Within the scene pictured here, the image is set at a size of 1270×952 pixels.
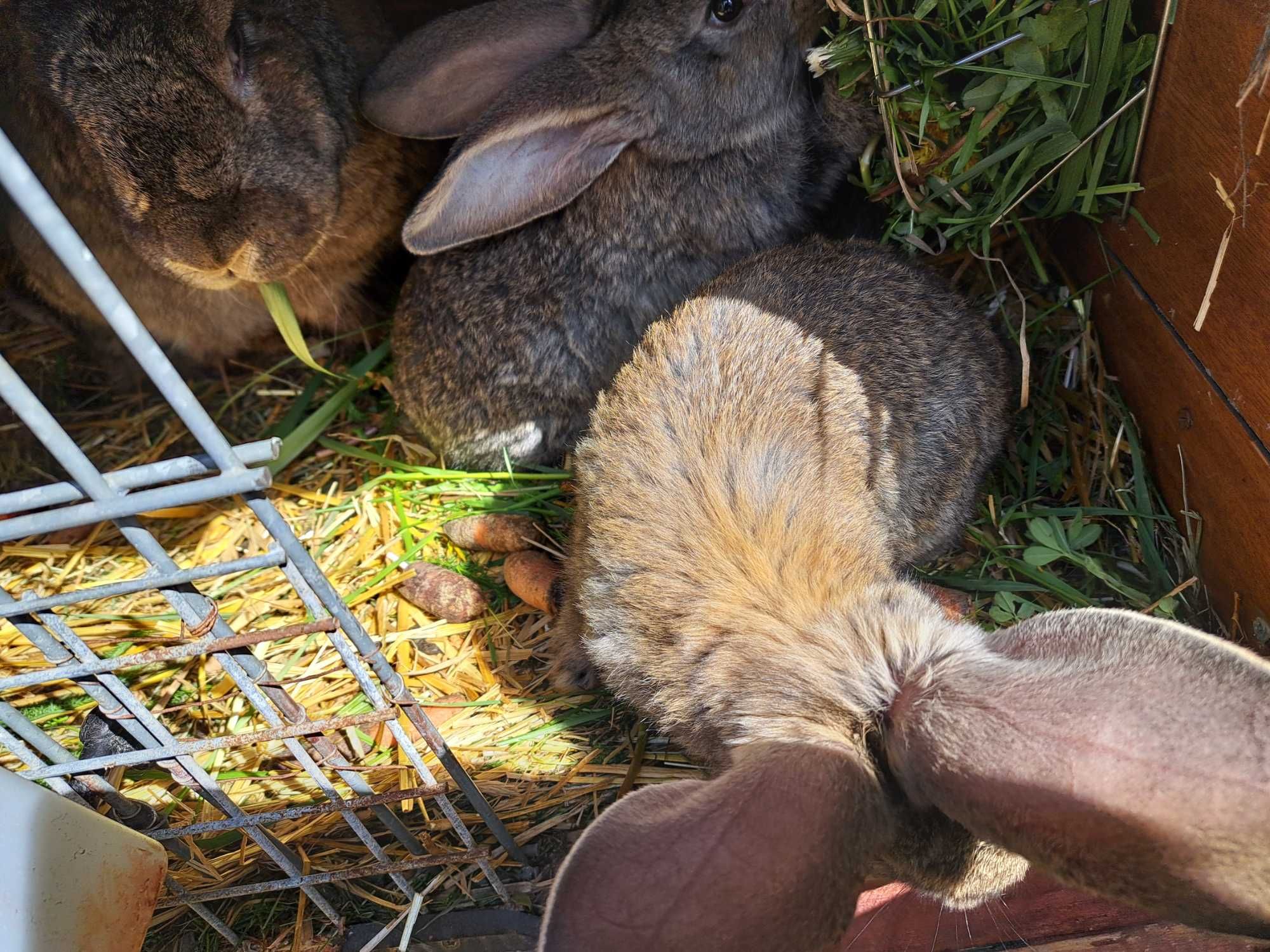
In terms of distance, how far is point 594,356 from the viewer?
3.13 m

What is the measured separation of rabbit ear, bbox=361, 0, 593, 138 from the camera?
3082mm

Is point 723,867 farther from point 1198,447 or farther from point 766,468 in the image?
point 1198,447

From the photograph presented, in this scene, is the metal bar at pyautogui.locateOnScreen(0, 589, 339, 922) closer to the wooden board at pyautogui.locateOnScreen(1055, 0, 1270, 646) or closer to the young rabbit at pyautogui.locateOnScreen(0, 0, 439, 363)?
the young rabbit at pyautogui.locateOnScreen(0, 0, 439, 363)

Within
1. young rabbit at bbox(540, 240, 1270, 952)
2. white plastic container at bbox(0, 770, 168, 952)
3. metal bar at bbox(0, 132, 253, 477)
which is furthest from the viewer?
white plastic container at bbox(0, 770, 168, 952)

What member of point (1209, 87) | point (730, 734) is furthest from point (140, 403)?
point (1209, 87)

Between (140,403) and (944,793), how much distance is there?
3.24 meters

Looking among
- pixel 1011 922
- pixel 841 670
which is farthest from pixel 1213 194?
pixel 1011 922

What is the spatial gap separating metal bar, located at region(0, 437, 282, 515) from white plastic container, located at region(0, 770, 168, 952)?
592 millimetres

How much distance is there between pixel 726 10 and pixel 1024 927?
2.53 metres

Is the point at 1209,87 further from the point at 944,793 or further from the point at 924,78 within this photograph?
the point at 944,793

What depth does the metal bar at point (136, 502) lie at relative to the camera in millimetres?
1521

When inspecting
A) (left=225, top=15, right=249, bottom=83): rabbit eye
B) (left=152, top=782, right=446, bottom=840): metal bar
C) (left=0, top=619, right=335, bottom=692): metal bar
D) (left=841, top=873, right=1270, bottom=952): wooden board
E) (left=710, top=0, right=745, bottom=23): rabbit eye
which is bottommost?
(left=841, top=873, right=1270, bottom=952): wooden board

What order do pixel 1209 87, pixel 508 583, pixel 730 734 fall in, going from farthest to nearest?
pixel 508 583
pixel 1209 87
pixel 730 734

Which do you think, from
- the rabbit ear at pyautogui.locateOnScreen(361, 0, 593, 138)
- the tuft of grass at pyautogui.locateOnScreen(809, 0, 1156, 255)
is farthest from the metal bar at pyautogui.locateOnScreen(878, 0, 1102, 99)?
the rabbit ear at pyautogui.locateOnScreen(361, 0, 593, 138)
